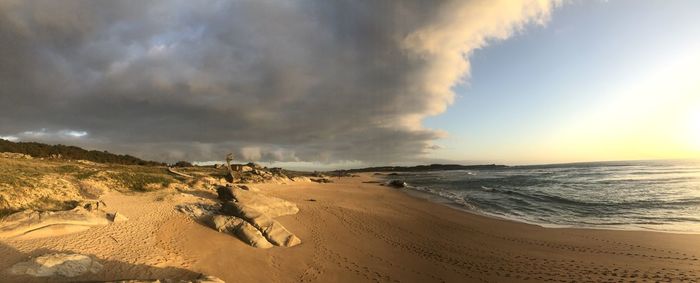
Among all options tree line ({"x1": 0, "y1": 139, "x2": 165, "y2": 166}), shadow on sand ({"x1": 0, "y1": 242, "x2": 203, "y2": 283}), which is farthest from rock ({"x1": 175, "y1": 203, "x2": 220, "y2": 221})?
tree line ({"x1": 0, "y1": 139, "x2": 165, "y2": 166})

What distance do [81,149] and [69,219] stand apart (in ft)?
225

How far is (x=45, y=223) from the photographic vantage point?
1480cm

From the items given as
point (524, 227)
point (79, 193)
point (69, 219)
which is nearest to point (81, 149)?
point (79, 193)

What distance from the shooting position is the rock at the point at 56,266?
10828 mm

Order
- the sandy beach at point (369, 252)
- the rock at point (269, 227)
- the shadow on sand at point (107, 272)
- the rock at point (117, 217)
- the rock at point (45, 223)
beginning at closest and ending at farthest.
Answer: the shadow on sand at point (107, 272) < the sandy beach at point (369, 252) < the rock at point (45, 223) < the rock at point (269, 227) < the rock at point (117, 217)

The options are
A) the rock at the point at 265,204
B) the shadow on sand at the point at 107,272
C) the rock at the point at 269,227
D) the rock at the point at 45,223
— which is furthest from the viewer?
the rock at the point at 265,204

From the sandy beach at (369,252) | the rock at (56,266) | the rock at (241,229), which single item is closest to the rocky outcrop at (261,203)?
the sandy beach at (369,252)

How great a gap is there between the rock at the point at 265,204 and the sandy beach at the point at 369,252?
0.97m

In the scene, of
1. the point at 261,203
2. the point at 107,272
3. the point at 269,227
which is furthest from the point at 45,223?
the point at 261,203

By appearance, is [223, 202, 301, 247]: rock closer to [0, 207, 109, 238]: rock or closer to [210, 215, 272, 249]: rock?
[210, 215, 272, 249]: rock

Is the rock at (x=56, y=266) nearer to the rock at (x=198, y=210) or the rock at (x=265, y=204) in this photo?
the rock at (x=198, y=210)

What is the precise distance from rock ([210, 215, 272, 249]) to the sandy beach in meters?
0.46

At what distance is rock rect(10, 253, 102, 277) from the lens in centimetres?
1083

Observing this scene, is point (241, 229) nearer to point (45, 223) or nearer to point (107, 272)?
point (107, 272)
